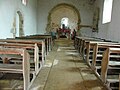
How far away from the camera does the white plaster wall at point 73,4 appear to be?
14.9m

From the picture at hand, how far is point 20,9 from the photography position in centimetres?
940

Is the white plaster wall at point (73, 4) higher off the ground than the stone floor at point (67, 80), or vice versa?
the white plaster wall at point (73, 4)

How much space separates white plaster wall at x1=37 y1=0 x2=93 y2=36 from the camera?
14930mm

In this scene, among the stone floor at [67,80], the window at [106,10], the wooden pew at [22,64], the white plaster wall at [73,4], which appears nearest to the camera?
the wooden pew at [22,64]

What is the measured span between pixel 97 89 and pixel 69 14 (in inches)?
630

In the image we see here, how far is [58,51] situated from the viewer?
24.5 feet

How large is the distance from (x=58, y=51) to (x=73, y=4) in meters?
8.55

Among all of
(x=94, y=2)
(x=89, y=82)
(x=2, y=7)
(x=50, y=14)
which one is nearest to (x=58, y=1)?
(x=50, y=14)

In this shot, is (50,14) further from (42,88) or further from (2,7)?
(42,88)

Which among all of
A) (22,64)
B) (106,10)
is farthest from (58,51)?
(22,64)

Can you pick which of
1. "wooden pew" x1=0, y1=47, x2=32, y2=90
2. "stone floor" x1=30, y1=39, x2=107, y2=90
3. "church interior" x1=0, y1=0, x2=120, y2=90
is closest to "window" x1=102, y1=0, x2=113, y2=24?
"church interior" x1=0, y1=0, x2=120, y2=90

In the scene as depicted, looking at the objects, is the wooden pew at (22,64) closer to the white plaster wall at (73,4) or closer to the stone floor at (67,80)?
the stone floor at (67,80)

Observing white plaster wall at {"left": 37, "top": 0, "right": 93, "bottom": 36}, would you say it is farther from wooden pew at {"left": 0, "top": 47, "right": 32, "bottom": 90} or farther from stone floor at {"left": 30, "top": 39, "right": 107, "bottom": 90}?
wooden pew at {"left": 0, "top": 47, "right": 32, "bottom": 90}

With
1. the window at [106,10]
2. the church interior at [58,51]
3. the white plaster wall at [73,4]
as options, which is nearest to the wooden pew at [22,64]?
the church interior at [58,51]
